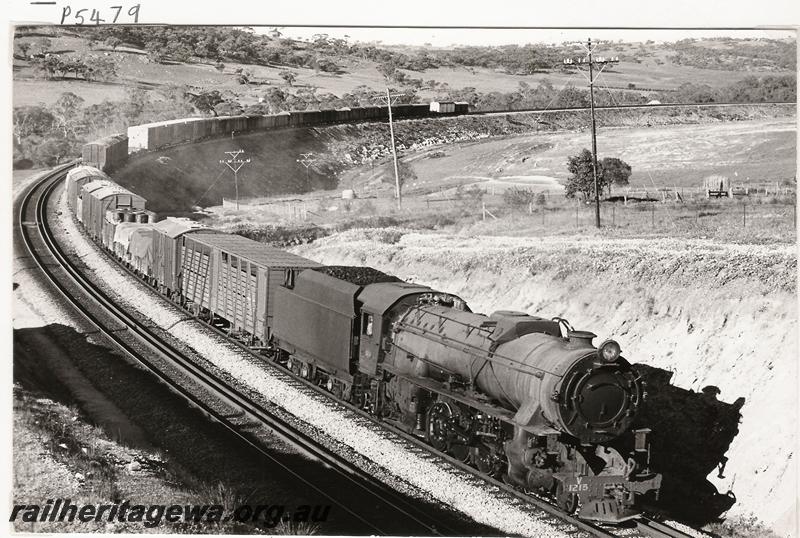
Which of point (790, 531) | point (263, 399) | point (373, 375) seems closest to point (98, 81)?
point (263, 399)

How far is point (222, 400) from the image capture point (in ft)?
77.6

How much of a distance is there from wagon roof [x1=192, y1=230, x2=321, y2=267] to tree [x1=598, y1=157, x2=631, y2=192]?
65.0ft

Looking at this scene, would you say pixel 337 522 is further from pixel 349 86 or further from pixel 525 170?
pixel 349 86

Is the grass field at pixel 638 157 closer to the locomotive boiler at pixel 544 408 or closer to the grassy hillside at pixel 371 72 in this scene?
the grassy hillside at pixel 371 72

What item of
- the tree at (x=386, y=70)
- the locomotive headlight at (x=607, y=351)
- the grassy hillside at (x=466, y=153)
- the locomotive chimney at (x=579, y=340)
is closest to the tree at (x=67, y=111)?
the grassy hillside at (x=466, y=153)

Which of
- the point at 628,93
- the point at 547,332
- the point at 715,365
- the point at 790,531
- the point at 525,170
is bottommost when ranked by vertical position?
the point at 790,531

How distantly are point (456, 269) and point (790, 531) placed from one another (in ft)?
60.8

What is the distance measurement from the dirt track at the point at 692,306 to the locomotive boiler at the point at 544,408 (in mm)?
4409

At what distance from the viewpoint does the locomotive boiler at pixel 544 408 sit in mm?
15719

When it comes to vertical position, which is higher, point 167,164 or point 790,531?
point 167,164

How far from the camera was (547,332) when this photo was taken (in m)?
17.6

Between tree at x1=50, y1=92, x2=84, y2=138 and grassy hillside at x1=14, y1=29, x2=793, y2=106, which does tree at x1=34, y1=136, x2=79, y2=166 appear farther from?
grassy hillside at x1=14, y1=29, x2=793, y2=106

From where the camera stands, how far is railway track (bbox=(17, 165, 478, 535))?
17219 millimetres

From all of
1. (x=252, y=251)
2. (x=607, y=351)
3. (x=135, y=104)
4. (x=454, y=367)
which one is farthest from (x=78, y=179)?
(x=607, y=351)
